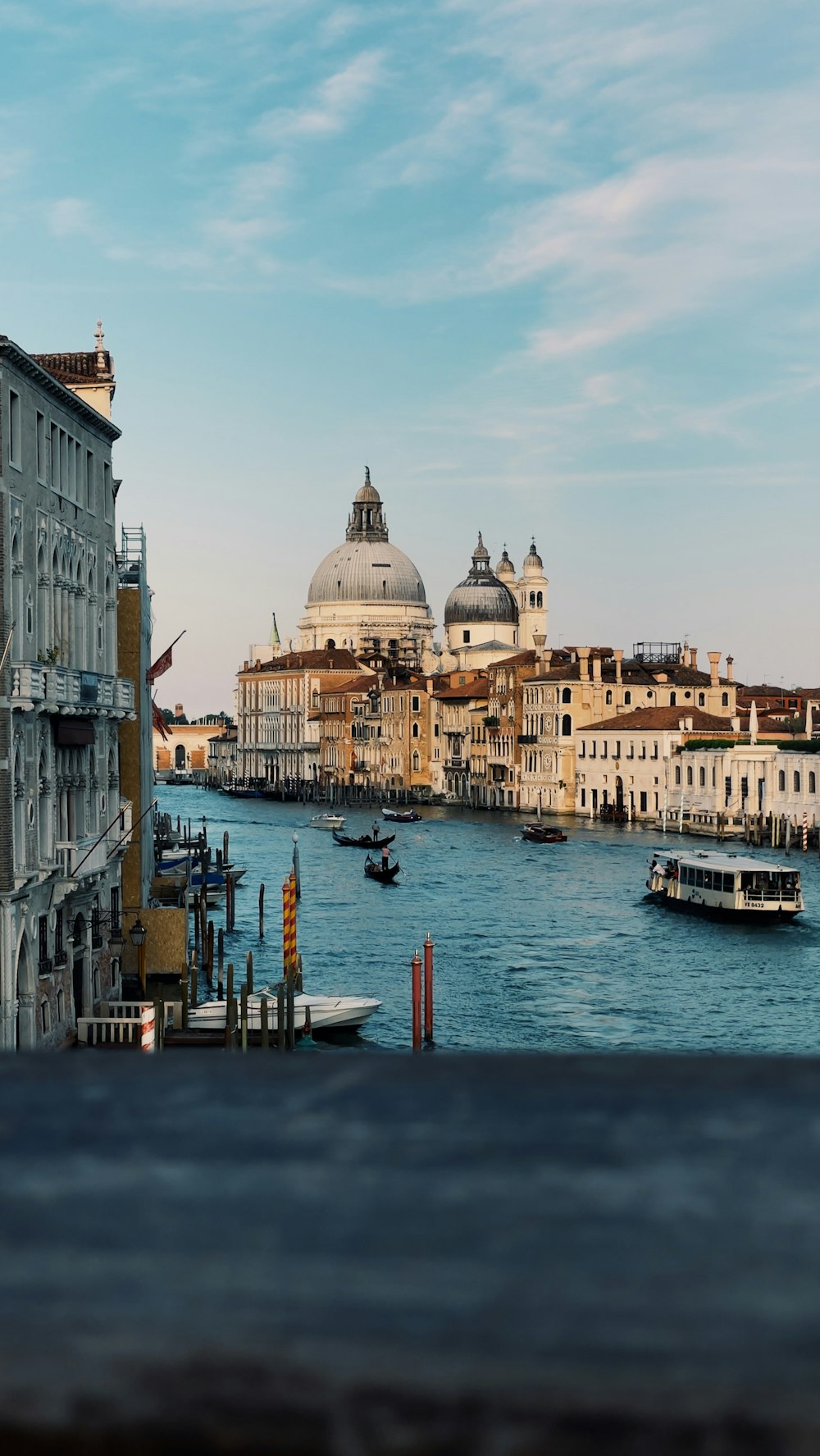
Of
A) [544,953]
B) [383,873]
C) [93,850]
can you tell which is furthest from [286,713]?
[93,850]

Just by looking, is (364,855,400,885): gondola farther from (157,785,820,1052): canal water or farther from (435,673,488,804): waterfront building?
(435,673,488,804): waterfront building

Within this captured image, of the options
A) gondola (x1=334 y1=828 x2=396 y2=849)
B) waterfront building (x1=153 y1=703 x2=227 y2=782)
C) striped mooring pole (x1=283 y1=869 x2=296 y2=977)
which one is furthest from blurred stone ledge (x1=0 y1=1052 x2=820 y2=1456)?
waterfront building (x1=153 y1=703 x2=227 y2=782)

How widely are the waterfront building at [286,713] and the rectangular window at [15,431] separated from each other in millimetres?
98280

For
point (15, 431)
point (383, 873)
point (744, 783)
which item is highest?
point (15, 431)

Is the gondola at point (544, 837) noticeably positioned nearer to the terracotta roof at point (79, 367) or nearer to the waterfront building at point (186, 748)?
the terracotta roof at point (79, 367)

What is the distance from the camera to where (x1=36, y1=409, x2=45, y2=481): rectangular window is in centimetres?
1662

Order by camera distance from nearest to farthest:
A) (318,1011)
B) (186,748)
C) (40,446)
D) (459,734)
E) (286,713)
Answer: (40,446), (318,1011), (459,734), (286,713), (186,748)

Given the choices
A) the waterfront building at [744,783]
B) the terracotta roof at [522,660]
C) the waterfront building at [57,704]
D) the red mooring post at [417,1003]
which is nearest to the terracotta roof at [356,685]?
the terracotta roof at [522,660]

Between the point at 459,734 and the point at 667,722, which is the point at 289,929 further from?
the point at 459,734

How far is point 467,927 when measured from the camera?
3544cm

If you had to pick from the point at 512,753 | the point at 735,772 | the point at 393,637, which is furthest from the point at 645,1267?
the point at 393,637

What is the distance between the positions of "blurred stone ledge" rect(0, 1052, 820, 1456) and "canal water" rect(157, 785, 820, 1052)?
29.2ft

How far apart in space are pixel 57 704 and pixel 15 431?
275 centimetres

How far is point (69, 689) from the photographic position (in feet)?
57.3
